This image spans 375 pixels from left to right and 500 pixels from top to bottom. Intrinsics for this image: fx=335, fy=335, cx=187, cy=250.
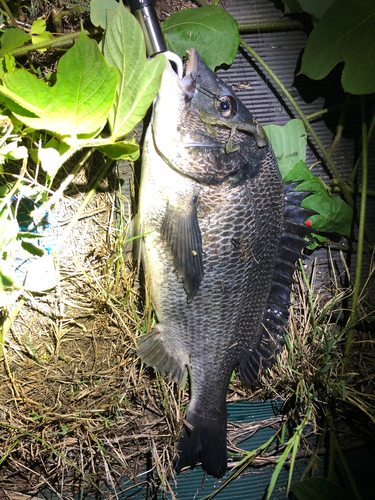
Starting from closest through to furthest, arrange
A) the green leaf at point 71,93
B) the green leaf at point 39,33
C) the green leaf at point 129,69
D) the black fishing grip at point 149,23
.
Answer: the green leaf at point 71,93 < the green leaf at point 129,69 < the black fishing grip at point 149,23 < the green leaf at point 39,33

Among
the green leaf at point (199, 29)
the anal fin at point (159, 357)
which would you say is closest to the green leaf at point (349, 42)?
the green leaf at point (199, 29)

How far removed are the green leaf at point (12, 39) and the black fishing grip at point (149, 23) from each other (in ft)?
1.32

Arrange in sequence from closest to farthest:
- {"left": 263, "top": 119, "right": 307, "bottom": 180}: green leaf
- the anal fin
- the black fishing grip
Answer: the black fishing grip, the anal fin, {"left": 263, "top": 119, "right": 307, "bottom": 180}: green leaf

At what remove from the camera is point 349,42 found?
1.34 m

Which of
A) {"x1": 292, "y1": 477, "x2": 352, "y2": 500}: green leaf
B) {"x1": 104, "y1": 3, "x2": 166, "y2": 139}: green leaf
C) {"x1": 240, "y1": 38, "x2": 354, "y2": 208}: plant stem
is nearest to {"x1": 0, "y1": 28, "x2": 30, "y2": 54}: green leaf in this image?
{"x1": 104, "y1": 3, "x2": 166, "y2": 139}: green leaf

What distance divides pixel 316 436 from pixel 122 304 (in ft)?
3.68

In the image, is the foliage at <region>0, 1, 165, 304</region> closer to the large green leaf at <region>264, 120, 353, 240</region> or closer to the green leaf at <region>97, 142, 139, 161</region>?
the green leaf at <region>97, 142, 139, 161</region>

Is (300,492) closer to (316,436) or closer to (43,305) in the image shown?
(316,436)

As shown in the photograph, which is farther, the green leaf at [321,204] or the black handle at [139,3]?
the green leaf at [321,204]

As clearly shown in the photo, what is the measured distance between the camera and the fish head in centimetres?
117

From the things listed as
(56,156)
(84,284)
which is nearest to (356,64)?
(56,156)

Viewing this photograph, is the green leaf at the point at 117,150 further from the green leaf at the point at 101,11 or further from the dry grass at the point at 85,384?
the green leaf at the point at 101,11

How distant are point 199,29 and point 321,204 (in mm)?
890

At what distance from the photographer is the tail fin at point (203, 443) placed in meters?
1.41
